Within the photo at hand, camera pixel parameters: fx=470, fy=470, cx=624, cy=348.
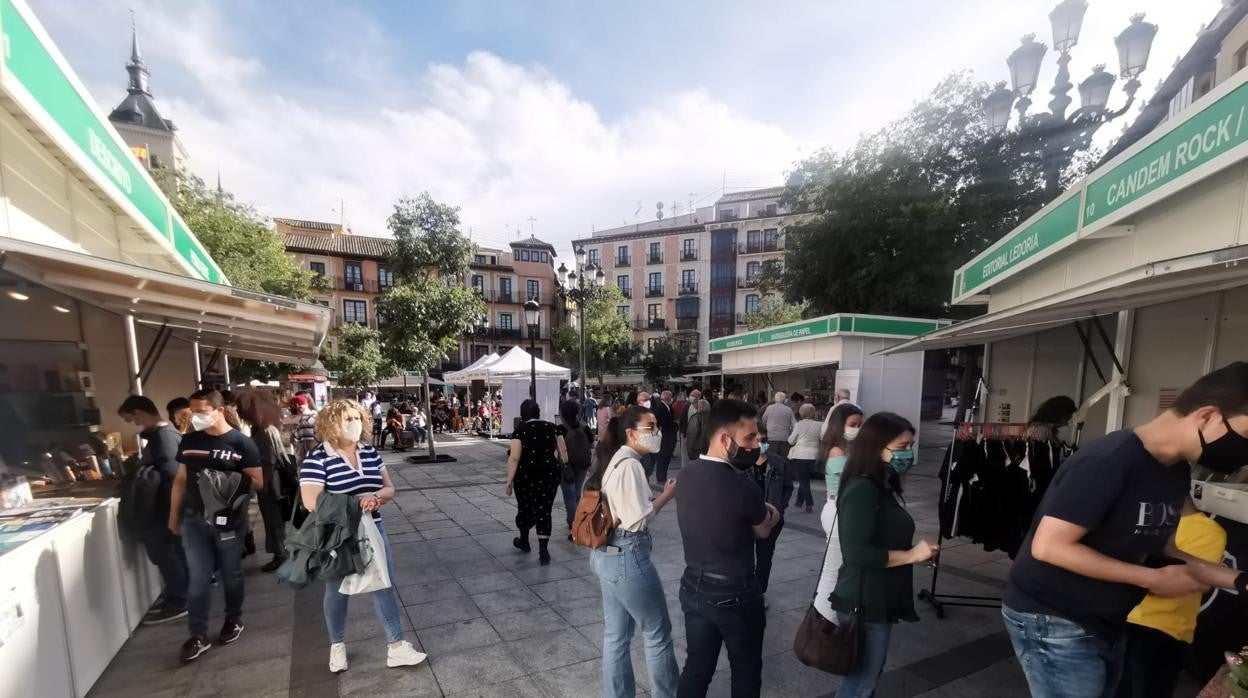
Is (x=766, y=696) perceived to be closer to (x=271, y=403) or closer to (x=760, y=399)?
(x=271, y=403)

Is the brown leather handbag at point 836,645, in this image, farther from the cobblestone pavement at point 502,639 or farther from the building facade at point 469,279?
the building facade at point 469,279

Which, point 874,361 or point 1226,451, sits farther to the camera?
point 874,361

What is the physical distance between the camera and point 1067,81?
5.40 metres

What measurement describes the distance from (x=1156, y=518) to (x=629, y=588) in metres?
1.93

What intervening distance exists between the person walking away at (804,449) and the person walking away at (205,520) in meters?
5.97

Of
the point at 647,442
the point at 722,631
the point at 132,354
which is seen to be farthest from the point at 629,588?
the point at 132,354

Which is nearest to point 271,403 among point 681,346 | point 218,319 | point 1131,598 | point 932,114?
point 218,319

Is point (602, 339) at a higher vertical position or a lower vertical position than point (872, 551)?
lower

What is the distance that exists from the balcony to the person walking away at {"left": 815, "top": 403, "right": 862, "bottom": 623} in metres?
34.4

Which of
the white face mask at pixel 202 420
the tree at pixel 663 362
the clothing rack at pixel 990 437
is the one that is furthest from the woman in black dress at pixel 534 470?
the tree at pixel 663 362

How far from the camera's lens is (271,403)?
16.0ft

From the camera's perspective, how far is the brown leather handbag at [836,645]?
6.64ft

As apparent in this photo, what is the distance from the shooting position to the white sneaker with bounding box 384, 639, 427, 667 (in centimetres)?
296

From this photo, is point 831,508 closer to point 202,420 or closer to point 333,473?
point 333,473
